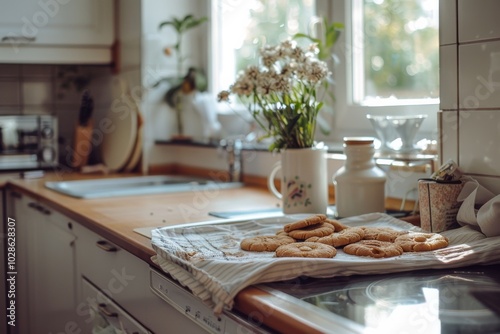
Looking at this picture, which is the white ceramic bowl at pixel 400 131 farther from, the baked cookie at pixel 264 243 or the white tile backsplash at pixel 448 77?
the baked cookie at pixel 264 243

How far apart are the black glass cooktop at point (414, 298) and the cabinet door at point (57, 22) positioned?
2.18m

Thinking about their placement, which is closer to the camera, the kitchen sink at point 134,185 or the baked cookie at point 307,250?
the baked cookie at point 307,250

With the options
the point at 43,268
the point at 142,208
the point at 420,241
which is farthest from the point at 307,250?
the point at 43,268

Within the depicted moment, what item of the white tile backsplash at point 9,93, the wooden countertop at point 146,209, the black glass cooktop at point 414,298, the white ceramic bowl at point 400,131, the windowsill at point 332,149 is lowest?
the black glass cooktop at point 414,298

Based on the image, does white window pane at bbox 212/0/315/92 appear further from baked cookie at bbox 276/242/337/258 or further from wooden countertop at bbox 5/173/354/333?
baked cookie at bbox 276/242/337/258

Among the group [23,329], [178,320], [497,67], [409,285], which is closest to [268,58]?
[497,67]

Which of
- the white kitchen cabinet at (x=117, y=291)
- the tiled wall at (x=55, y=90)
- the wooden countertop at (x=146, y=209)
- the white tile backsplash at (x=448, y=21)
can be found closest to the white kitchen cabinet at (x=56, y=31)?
the tiled wall at (x=55, y=90)

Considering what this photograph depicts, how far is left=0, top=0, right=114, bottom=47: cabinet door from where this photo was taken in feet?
9.29

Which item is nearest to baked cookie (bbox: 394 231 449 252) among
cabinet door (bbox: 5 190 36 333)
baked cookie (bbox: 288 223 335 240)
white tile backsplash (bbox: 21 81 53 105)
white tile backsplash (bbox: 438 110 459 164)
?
baked cookie (bbox: 288 223 335 240)

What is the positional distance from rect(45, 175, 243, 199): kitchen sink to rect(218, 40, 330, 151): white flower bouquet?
71 centimetres

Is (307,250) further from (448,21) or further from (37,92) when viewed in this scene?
(37,92)

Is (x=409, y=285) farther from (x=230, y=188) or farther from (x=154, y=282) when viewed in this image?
(x=230, y=188)

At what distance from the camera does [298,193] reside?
5.55 ft

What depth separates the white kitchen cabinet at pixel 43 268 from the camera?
2.18m
